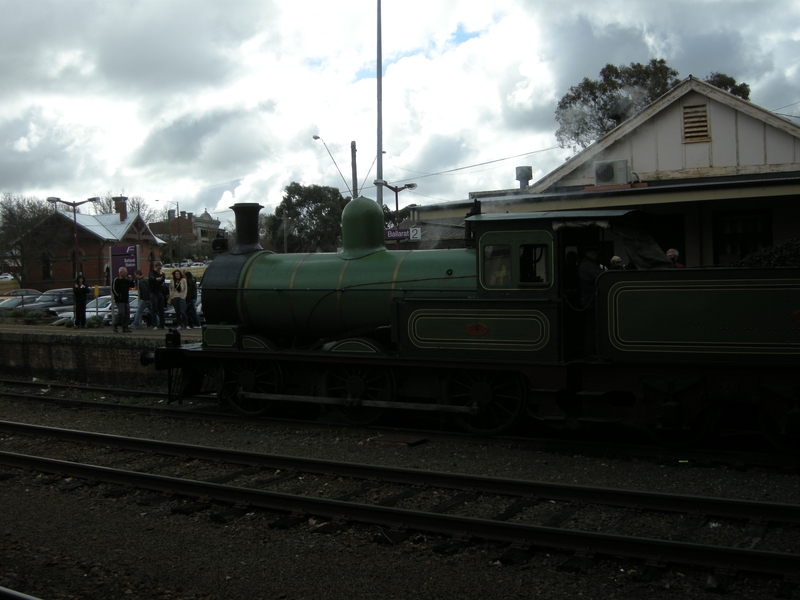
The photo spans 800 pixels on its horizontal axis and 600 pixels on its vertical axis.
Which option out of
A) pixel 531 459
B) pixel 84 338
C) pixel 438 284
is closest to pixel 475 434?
pixel 531 459

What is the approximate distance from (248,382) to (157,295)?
8617mm

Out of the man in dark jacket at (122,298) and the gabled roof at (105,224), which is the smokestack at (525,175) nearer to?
the man in dark jacket at (122,298)

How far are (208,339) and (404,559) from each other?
5.95 meters

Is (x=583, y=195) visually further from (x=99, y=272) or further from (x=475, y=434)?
(x=99, y=272)

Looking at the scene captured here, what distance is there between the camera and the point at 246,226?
1030cm

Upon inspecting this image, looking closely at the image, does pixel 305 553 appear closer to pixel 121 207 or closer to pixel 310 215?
pixel 310 215

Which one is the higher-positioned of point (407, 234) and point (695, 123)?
point (695, 123)

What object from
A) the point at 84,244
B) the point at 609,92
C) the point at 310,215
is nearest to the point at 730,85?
the point at 609,92

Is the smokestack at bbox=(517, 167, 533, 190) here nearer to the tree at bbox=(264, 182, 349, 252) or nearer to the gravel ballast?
the gravel ballast

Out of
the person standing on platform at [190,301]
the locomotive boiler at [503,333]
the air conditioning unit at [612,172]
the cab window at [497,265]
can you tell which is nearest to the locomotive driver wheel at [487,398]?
the locomotive boiler at [503,333]

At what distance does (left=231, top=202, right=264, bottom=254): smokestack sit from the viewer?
10.3 m

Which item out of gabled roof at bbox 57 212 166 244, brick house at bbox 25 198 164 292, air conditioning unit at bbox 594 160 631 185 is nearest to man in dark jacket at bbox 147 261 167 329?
air conditioning unit at bbox 594 160 631 185

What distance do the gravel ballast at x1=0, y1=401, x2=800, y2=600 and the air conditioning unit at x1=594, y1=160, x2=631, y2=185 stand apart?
7097mm

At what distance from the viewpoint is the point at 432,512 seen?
5.66 meters
